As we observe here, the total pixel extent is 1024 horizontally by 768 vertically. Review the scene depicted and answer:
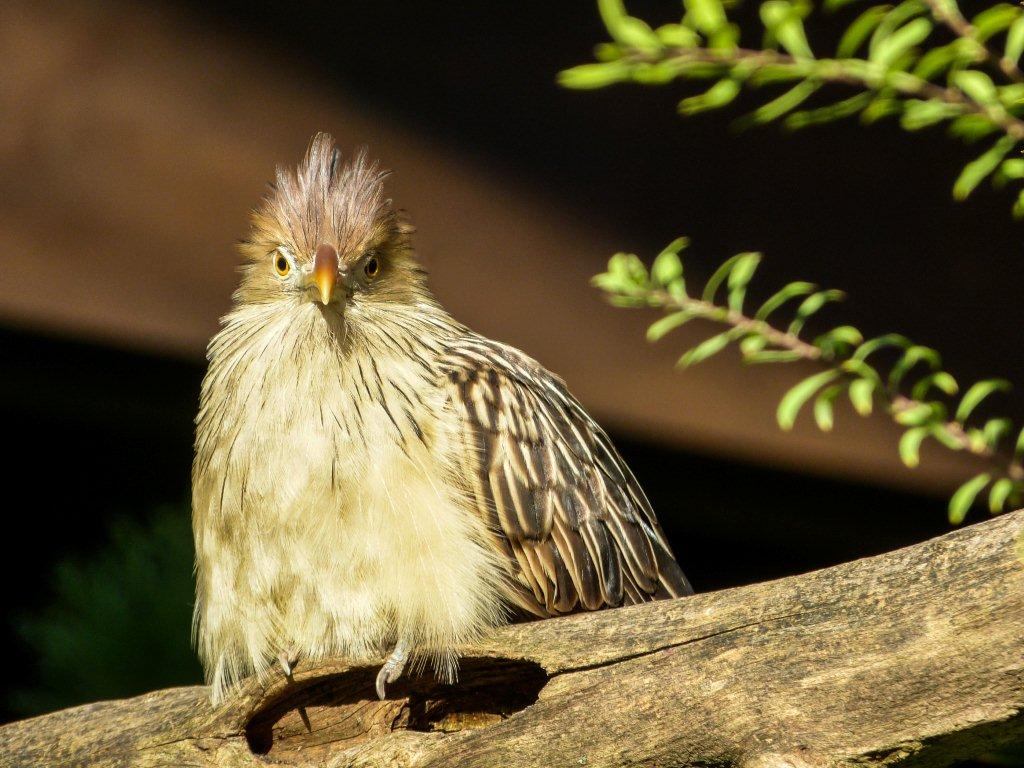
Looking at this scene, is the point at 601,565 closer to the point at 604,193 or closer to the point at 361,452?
the point at 361,452

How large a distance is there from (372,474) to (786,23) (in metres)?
1.26

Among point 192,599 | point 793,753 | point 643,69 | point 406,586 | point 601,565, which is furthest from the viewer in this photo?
point 192,599

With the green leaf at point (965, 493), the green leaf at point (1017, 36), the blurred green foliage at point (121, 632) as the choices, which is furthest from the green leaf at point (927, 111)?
the blurred green foliage at point (121, 632)

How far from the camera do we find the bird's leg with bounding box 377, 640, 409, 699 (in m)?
2.39

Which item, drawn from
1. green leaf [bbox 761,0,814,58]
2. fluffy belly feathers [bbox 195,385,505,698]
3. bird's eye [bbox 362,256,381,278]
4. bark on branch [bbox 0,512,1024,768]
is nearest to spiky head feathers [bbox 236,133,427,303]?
bird's eye [bbox 362,256,381,278]

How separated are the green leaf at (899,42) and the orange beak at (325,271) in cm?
130

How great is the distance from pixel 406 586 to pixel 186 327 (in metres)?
1.73

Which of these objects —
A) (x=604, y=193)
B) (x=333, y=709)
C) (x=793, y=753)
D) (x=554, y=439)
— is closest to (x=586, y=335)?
(x=604, y=193)

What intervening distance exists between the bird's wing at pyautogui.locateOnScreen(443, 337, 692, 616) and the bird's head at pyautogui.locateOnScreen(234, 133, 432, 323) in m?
0.26

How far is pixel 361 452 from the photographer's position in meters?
2.52

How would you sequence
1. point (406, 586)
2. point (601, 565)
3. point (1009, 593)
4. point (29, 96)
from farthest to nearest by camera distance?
point (29, 96) → point (601, 565) → point (406, 586) → point (1009, 593)

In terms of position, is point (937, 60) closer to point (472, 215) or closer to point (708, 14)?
point (708, 14)

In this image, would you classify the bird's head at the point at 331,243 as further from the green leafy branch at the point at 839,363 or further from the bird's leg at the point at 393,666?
the bird's leg at the point at 393,666

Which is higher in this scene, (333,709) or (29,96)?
(29,96)
